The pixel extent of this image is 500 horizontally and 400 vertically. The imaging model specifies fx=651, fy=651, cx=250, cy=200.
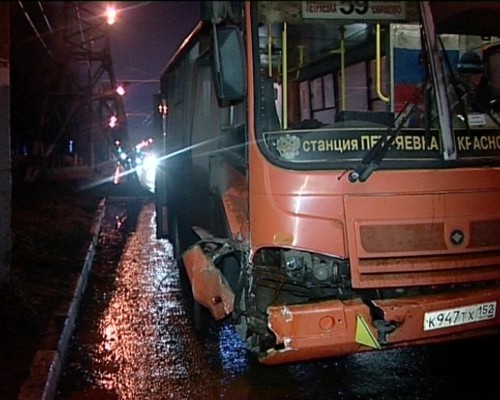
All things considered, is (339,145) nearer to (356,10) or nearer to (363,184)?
(363,184)

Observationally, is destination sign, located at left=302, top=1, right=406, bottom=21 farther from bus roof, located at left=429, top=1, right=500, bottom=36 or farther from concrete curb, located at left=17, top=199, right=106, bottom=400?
concrete curb, located at left=17, top=199, right=106, bottom=400

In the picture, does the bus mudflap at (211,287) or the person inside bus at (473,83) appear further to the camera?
the bus mudflap at (211,287)

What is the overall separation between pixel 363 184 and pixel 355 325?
0.92 meters

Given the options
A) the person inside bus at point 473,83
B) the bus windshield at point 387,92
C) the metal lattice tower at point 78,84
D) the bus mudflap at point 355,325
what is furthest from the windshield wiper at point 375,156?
the metal lattice tower at point 78,84

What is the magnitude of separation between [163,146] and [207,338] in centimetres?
394

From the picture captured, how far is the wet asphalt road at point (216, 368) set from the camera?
4797 mm

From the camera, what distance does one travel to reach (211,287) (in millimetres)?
4922

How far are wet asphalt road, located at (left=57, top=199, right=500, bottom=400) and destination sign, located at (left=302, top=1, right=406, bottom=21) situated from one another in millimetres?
2723

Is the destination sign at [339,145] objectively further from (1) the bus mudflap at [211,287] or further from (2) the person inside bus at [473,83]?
(1) the bus mudflap at [211,287]

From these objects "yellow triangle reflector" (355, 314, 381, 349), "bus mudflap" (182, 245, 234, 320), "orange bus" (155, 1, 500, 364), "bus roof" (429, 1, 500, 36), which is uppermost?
"bus roof" (429, 1, 500, 36)

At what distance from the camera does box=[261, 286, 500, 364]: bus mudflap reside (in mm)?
4094

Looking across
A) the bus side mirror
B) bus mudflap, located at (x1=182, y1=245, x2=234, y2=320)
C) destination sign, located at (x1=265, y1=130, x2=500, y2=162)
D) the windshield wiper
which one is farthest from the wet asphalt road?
the bus side mirror

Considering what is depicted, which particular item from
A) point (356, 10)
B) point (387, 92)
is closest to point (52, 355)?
point (387, 92)

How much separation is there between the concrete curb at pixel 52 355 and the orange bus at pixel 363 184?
4.03ft
